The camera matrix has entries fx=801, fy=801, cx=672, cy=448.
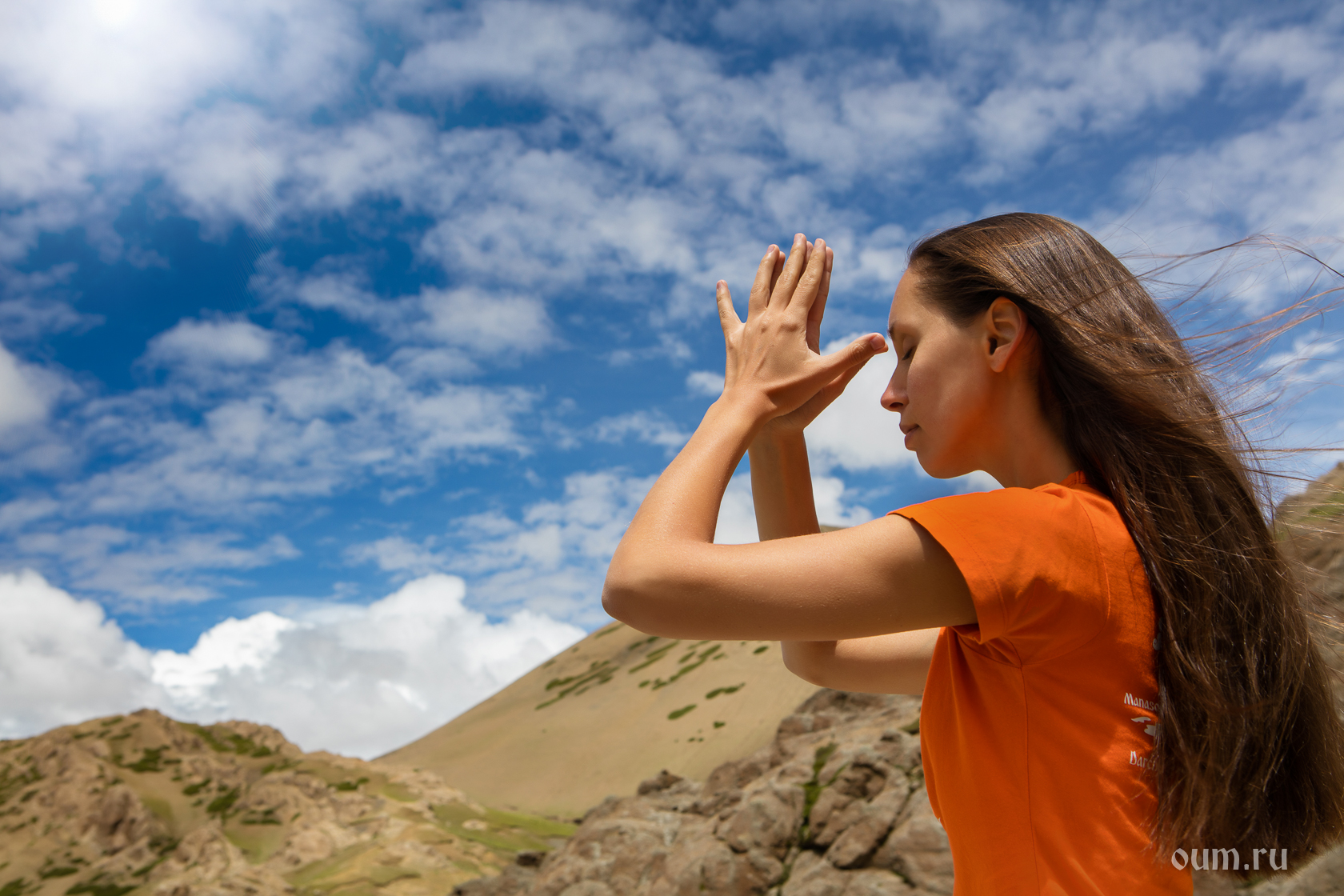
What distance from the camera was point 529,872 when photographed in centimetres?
1395

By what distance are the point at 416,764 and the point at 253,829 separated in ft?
66.9

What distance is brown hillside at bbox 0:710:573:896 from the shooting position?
56.4 feet

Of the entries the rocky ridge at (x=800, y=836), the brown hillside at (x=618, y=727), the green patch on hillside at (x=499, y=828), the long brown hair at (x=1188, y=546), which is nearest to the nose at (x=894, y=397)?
the long brown hair at (x=1188, y=546)

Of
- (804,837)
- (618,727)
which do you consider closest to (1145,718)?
(804,837)

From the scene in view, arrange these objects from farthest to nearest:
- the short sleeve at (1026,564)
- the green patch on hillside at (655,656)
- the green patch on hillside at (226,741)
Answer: the green patch on hillside at (655,656)
the green patch on hillside at (226,741)
the short sleeve at (1026,564)

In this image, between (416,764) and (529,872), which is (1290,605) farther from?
(416,764)

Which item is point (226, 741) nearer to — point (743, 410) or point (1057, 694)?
point (743, 410)

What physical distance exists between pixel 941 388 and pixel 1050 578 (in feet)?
1.48

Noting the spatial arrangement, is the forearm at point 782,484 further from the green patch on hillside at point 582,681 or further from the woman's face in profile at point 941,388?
the green patch on hillside at point 582,681

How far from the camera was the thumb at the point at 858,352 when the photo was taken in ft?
5.24

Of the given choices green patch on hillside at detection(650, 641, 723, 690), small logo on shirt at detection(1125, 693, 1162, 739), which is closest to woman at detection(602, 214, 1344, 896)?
small logo on shirt at detection(1125, 693, 1162, 739)

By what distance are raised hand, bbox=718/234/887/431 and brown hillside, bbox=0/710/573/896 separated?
16955 millimetres

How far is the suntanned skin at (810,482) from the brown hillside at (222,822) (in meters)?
16.7

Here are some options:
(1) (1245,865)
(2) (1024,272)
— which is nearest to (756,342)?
(2) (1024,272)
